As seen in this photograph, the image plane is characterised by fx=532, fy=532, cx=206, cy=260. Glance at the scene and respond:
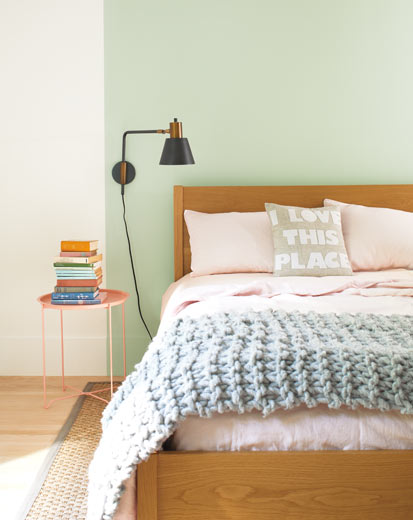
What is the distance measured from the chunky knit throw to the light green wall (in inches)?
65.1

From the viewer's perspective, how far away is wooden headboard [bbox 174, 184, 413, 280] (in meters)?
2.75

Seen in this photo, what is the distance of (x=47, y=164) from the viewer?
2805mm

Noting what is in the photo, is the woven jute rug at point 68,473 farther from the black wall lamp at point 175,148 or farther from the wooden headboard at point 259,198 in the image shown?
the black wall lamp at point 175,148

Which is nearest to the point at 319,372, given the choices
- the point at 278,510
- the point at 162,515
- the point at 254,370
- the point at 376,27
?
the point at 254,370

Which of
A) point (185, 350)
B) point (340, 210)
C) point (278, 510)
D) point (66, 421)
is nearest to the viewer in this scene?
point (278, 510)

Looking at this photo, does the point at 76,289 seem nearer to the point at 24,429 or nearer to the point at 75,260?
the point at 75,260


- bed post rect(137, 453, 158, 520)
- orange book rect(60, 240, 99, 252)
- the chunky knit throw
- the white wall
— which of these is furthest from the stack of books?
bed post rect(137, 453, 158, 520)

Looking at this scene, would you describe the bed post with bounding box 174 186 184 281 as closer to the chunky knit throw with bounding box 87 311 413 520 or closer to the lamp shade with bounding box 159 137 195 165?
the lamp shade with bounding box 159 137 195 165

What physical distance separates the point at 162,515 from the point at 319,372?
453mm

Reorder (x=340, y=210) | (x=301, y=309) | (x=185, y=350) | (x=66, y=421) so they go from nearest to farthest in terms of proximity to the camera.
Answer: (x=185, y=350) < (x=301, y=309) < (x=66, y=421) < (x=340, y=210)

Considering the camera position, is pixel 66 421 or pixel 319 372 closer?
pixel 319 372

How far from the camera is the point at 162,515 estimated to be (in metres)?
1.13

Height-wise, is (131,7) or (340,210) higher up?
(131,7)

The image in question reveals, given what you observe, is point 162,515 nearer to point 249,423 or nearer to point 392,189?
point 249,423
